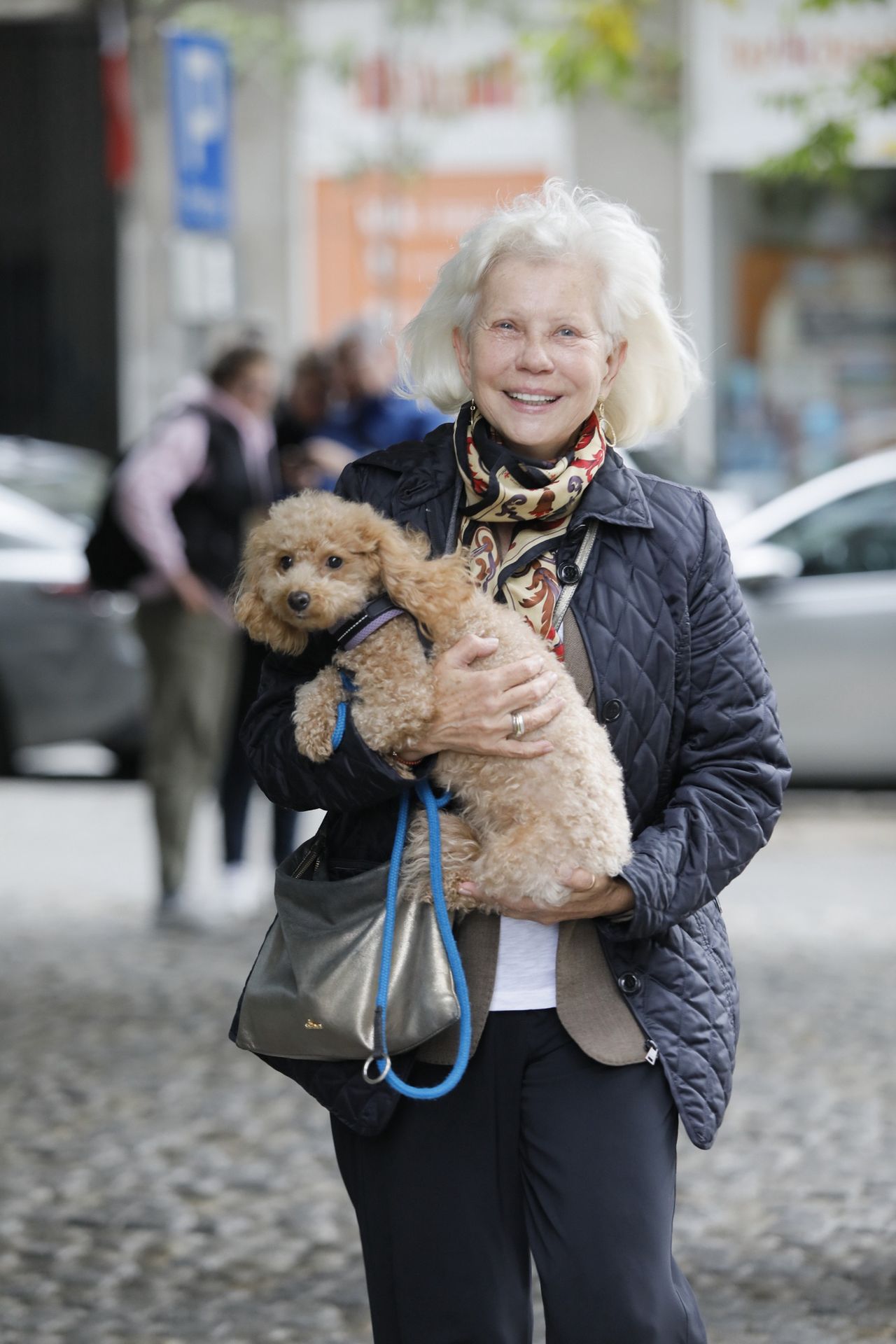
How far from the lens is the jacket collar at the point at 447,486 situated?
2787 mm

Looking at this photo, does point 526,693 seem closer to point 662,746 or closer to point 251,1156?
point 662,746

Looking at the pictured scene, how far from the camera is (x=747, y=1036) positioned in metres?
6.21

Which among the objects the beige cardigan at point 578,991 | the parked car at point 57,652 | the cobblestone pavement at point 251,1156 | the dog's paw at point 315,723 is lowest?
the cobblestone pavement at point 251,1156

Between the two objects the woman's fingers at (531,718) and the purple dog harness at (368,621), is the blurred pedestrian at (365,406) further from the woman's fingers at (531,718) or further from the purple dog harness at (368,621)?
the woman's fingers at (531,718)

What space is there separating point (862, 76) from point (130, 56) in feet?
40.9

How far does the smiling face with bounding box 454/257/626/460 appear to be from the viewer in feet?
9.10

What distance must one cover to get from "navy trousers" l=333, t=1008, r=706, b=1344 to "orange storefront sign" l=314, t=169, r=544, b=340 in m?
14.6

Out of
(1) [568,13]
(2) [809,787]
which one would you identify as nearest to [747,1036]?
(2) [809,787]

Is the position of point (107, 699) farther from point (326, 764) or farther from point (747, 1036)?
point (326, 764)

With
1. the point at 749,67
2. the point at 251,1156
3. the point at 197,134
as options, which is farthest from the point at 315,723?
the point at 749,67

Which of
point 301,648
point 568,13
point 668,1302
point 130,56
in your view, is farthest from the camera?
point 130,56

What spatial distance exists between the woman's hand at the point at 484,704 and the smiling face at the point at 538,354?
311 mm

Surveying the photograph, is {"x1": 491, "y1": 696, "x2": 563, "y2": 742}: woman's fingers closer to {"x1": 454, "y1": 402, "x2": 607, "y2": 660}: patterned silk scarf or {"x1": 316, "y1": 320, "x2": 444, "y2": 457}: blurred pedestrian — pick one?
{"x1": 454, "y1": 402, "x2": 607, "y2": 660}: patterned silk scarf

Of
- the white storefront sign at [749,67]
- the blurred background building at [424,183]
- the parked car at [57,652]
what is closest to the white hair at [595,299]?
the parked car at [57,652]
